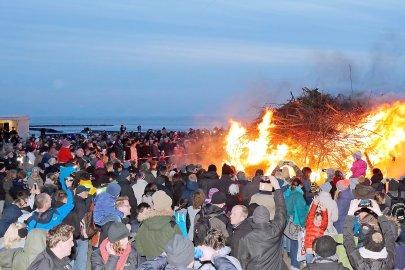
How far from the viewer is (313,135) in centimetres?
2145

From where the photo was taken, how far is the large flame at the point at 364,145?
70.7 ft

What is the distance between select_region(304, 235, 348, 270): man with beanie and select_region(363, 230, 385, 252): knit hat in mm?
584

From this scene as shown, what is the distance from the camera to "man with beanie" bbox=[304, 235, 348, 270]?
6.99 meters

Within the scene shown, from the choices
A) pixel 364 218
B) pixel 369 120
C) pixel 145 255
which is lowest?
pixel 145 255

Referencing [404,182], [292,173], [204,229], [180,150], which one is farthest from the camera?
[180,150]

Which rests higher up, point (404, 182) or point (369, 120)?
point (369, 120)

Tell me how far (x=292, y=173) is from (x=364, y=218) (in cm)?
1053

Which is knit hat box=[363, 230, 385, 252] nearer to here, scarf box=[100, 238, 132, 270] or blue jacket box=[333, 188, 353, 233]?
scarf box=[100, 238, 132, 270]

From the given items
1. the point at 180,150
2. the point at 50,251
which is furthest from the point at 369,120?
the point at 50,251

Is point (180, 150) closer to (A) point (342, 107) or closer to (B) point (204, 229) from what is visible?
(A) point (342, 107)

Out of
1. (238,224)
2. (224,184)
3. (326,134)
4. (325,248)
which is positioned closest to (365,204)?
(325,248)

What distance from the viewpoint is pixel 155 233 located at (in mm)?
8688

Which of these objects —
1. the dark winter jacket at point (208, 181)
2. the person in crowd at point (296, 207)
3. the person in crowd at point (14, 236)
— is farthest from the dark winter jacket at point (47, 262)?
the dark winter jacket at point (208, 181)

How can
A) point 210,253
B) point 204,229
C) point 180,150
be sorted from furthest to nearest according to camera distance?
1. point 180,150
2. point 204,229
3. point 210,253
